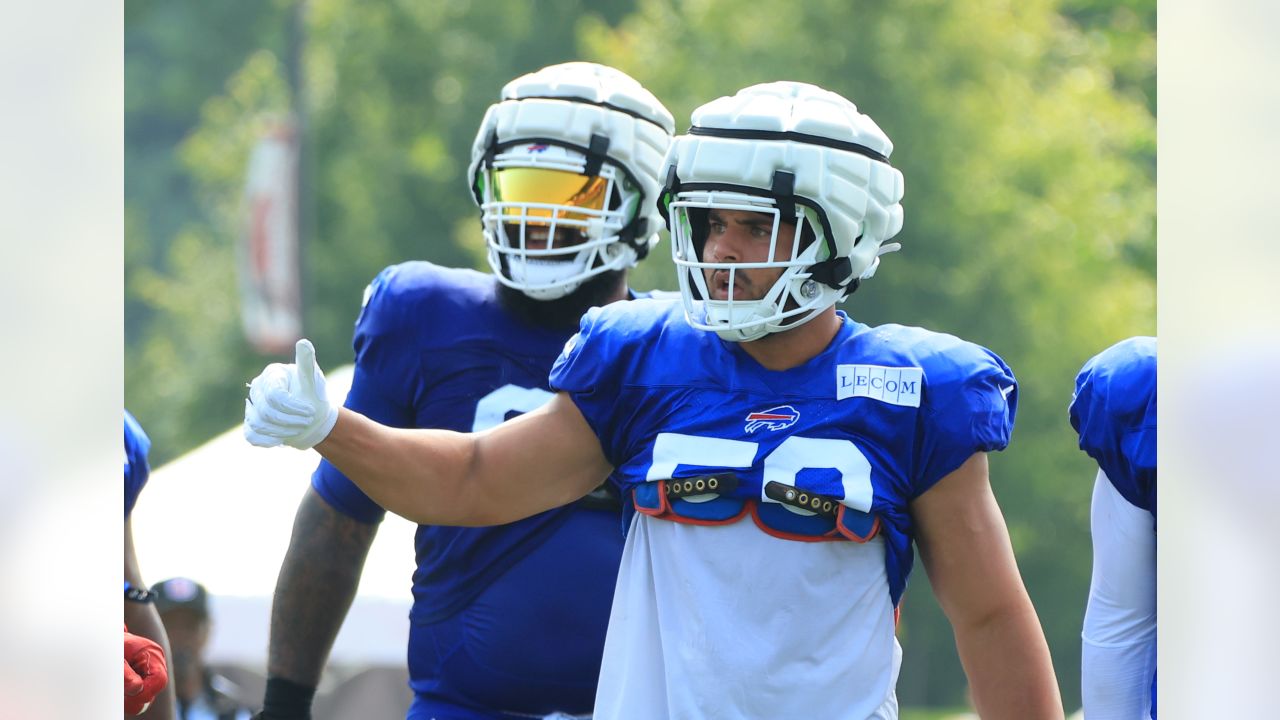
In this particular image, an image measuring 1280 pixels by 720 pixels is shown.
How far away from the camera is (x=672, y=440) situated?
2.74 m

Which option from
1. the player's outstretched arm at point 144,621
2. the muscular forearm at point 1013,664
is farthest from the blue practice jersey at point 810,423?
the player's outstretched arm at point 144,621

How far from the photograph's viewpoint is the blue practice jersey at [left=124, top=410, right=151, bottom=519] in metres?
3.31

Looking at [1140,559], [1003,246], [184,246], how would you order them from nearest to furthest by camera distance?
[1140,559], [1003,246], [184,246]

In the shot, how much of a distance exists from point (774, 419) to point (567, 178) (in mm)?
977

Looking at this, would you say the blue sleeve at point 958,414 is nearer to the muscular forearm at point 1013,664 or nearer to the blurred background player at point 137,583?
the muscular forearm at point 1013,664

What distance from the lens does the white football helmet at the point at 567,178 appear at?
349 centimetres

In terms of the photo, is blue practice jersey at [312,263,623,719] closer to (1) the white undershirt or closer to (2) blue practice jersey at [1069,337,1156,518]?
(1) the white undershirt

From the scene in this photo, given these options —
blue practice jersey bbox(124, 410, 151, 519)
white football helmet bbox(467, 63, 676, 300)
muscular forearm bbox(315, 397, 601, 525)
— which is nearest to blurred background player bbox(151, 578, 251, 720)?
blue practice jersey bbox(124, 410, 151, 519)

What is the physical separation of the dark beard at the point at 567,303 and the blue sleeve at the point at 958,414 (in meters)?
1.02

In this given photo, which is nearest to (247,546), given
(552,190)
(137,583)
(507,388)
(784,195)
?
(137,583)
